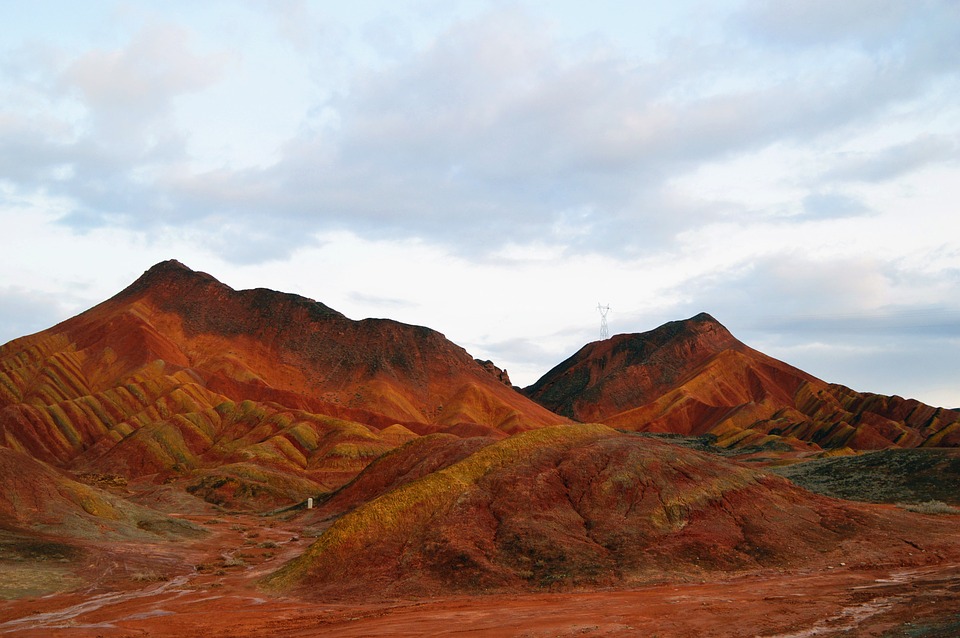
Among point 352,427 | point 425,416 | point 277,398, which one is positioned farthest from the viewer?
point 425,416

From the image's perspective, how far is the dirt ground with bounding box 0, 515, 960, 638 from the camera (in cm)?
2309

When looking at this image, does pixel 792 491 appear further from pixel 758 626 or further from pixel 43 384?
pixel 43 384

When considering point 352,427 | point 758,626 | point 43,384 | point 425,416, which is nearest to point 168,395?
point 43,384

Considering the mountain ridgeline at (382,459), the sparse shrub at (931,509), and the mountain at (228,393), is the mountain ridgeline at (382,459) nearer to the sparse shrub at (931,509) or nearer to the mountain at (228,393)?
the mountain at (228,393)

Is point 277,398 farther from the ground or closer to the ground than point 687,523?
farther from the ground

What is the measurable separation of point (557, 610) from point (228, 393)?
13287 cm

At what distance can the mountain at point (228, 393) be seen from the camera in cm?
10700

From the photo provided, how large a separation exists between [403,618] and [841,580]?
18.7 metres

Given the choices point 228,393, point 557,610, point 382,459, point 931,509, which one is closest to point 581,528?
point 557,610

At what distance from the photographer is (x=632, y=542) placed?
36062 mm

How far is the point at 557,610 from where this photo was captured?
26688 millimetres

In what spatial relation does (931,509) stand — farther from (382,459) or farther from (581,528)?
(382,459)

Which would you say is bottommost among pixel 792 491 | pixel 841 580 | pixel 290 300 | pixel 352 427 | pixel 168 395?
pixel 841 580

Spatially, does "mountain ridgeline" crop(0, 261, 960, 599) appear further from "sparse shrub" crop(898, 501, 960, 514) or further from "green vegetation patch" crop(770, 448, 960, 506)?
"sparse shrub" crop(898, 501, 960, 514)
